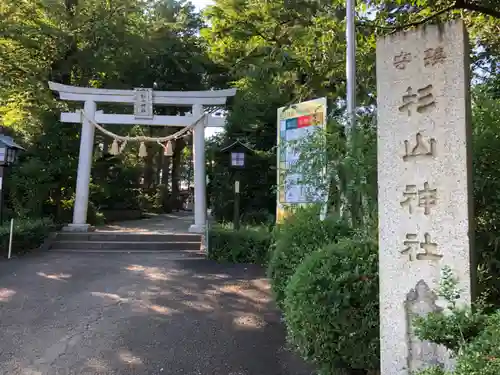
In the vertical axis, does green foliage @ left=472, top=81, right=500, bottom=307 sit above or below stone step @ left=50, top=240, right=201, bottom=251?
above

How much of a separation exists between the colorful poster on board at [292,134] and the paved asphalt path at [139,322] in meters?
1.57

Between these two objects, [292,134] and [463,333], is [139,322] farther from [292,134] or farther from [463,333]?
[292,134]

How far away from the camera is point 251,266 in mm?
9742

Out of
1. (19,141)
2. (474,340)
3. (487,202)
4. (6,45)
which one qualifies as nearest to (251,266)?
(487,202)

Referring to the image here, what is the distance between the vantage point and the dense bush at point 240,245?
10117mm

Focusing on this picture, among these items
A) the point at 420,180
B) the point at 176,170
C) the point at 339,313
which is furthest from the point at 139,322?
the point at 176,170

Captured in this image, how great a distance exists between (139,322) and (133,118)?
9294 millimetres

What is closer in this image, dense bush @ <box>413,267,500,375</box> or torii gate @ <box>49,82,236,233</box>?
dense bush @ <box>413,267,500,375</box>

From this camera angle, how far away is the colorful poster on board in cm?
687

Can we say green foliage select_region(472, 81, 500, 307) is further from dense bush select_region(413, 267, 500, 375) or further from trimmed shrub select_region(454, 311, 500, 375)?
trimmed shrub select_region(454, 311, 500, 375)

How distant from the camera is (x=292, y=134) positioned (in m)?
8.10

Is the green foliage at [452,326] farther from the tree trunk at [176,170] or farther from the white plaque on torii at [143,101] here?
the tree trunk at [176,170]

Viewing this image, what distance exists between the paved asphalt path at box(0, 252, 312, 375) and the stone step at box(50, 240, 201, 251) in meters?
2.80

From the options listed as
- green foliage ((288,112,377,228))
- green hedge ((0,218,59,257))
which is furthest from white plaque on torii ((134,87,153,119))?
green foliage ((288,112,377,228))
